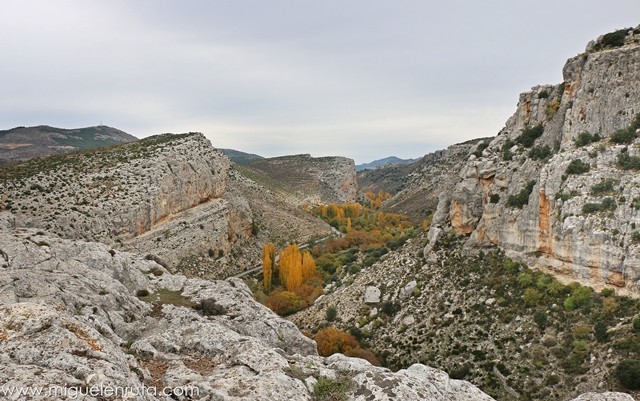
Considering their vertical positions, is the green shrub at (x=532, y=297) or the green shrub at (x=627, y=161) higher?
the green shrub at (x=627, y=161)

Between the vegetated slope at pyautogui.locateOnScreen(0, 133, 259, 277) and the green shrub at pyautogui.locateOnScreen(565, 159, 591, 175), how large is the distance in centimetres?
3657

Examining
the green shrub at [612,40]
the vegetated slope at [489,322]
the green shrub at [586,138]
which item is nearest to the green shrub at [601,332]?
the vegetated slope at [489,322]

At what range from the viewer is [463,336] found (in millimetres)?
33250

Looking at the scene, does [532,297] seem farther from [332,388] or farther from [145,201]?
[145,201]

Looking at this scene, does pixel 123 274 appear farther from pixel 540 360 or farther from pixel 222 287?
Answer: pixel 540 360

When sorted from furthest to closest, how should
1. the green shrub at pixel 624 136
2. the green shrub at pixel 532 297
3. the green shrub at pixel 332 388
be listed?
the green shrub at pixel 624 136, the green shrub at pixel 532 297, the green shrub at pixel 332 388

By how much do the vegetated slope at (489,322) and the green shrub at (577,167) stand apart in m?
8.45

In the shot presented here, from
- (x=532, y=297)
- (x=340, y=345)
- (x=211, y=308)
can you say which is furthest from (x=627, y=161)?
(x=211, y=308)

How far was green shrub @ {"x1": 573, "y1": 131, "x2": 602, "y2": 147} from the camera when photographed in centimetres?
3419

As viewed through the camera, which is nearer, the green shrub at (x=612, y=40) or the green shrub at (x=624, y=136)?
the green shrub at (x=624, y=136)

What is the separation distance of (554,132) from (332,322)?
1126 inches

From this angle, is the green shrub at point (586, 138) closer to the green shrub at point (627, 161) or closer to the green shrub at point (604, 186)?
the green shrub at point (627, 161)

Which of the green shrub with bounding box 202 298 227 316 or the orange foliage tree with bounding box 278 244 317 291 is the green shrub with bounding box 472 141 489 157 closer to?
the orange foliage tree with bounding box 278 244 317 291

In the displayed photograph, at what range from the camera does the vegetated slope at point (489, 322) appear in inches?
1020
